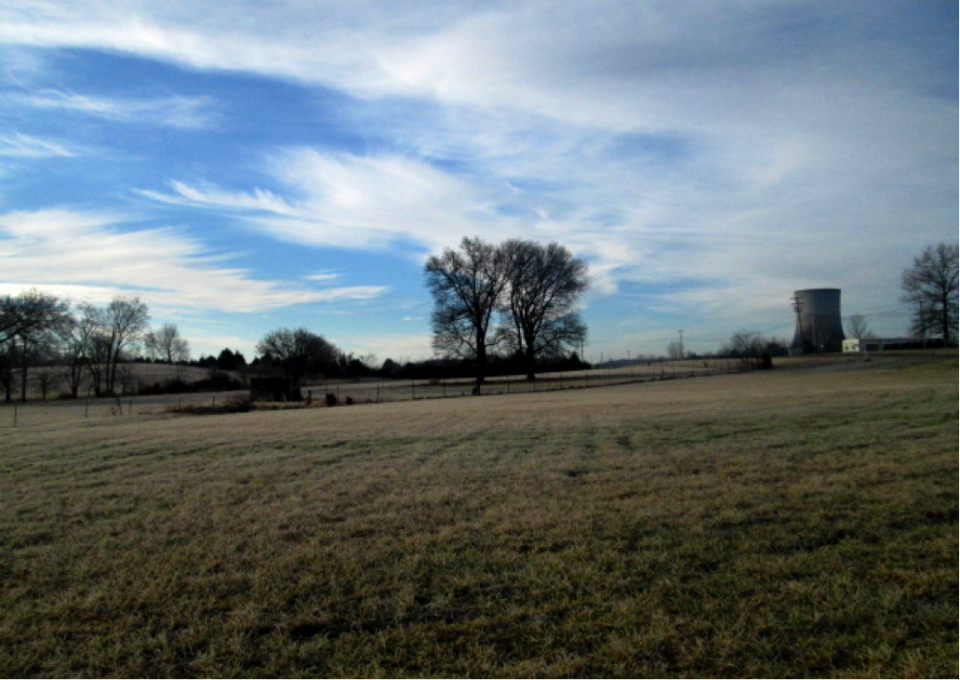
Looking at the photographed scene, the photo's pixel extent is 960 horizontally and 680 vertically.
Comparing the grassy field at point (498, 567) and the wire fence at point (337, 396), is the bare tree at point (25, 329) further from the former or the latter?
the grassy field at point (498, 567)

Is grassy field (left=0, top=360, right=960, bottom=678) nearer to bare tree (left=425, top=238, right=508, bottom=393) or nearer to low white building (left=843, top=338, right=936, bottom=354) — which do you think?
bare tree (left=425, top=238, right=508, bottom=393)

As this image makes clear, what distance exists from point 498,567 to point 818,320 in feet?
344

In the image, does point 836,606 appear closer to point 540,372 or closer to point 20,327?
point 20,327

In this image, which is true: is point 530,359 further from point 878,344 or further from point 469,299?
point 878,344

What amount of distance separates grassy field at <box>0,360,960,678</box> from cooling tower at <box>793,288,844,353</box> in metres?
94.7

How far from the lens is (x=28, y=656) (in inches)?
145

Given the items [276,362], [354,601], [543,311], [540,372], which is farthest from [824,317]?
[354,601]

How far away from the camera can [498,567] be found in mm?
5012

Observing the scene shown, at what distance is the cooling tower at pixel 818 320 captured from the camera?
309 ft

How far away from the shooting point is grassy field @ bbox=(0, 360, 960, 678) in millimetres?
3580

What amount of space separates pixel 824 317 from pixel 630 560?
10454 cm

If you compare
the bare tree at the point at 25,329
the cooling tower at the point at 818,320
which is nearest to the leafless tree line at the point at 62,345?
the bare tree at the point at 25,329

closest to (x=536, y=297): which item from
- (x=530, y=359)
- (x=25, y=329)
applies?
(x=530, y=359)

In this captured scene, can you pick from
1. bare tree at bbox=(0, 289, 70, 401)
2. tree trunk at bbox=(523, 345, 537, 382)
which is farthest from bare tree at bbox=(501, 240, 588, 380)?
bare tree at bbox=(0, 289, 70, 401)
